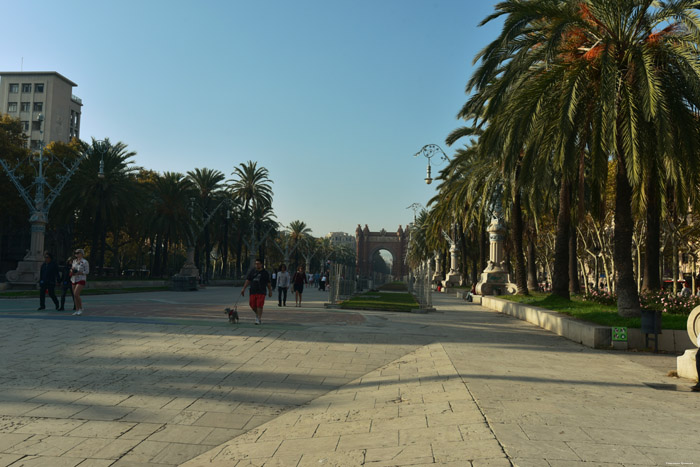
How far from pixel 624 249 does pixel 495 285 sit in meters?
17.1

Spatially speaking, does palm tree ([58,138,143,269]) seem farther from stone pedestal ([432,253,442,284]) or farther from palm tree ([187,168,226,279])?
stone pedestal ([432,253,442,284])

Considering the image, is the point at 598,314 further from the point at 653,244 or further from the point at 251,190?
the point at 251,190

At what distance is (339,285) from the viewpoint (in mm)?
26547

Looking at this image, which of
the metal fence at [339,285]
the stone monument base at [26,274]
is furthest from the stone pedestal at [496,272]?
the stone monument base at [26,274]

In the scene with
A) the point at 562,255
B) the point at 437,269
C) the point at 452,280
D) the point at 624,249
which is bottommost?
the point at 452,280

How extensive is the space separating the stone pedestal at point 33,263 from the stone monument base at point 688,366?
2584 centimetres

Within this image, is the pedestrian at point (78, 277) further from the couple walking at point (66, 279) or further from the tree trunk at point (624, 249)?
the tree trunk at point (624, 249)

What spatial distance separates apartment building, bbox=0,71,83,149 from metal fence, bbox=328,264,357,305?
68.7 m

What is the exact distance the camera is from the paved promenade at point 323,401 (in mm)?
4230

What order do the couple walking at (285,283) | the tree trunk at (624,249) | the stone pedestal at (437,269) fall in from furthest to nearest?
the stone pedestal at (437,269) < the couple walking at (285,283) < the tree trunk at (624,249)

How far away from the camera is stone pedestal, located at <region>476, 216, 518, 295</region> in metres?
29.7

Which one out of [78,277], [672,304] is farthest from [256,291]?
[672,304]

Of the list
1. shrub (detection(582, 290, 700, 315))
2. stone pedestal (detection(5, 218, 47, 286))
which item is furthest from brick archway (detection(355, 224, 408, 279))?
shrub (detection(582, 290, 700, 315))

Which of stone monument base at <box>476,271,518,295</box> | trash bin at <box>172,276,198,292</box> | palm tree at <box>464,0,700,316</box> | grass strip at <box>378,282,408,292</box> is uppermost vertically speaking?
palm tree at <box>464,0,700,316</box>
